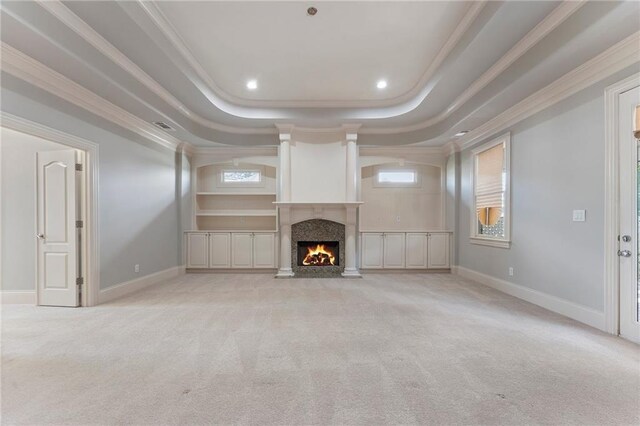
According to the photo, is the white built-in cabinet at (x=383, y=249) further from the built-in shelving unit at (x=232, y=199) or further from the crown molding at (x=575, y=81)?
the crown molding at (x=575, y=81)

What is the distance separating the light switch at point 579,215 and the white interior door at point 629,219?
0.37 m

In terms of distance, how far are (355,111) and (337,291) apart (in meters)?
3.21

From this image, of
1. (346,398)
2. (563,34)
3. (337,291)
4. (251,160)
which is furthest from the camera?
(251,160)

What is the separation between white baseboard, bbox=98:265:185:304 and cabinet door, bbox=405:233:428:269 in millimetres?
4898

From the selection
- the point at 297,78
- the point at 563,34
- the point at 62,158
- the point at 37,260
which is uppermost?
the point at 297,78

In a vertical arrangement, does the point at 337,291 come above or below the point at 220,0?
below

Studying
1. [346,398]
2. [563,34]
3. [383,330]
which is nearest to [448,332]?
[383,330]

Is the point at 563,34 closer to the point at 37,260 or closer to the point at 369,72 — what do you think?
the point at 369,72

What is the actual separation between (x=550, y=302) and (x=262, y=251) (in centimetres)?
495

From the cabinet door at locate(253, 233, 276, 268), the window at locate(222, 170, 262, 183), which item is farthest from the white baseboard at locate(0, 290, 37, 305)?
the window at locate(222, 170, 262, 183)

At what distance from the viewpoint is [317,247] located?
21.1 feet

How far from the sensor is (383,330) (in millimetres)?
3051

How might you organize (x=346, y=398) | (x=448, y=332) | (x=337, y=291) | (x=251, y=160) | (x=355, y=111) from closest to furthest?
1. (x=346, y=398)
2. (x=448, y=332)
3. (x=337, y=291)
4. (x=355, y=111)
5. (x=251, y=160)

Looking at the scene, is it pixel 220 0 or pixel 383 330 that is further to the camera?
pixel 383 330
